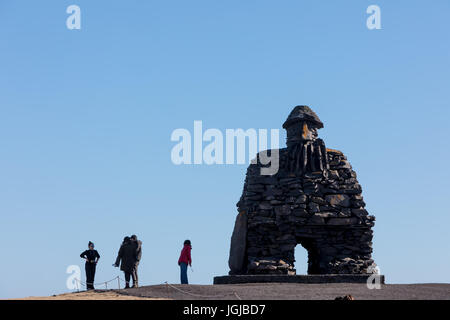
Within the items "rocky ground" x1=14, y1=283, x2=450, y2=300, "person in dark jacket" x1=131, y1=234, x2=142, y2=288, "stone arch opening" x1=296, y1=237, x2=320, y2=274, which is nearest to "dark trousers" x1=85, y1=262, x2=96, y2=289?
"person in dark jacket" x1=131, y1=234, x2=142, y2=288

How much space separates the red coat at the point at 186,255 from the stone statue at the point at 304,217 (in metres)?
3.57

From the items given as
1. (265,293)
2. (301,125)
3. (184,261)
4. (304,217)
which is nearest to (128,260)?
(184,261)

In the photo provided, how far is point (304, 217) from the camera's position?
21109mm

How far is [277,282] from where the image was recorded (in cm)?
1892

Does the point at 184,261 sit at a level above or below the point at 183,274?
above

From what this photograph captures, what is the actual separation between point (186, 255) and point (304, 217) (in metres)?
5.25

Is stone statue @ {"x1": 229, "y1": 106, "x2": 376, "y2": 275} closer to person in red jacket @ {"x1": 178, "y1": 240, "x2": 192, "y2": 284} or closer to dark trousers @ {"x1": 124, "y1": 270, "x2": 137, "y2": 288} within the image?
person in red jacket @ {"x1": 178, "y1": 240, "x2": 192, "y2": 284}

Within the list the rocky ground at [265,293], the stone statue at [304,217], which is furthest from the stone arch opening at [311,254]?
the rocky ground at [265,293]

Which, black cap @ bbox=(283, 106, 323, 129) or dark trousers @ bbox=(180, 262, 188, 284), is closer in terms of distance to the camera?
dark trousers @ bbox=(180, 262, 188, 284)

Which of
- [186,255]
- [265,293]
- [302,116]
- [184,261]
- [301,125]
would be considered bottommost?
[265,293]

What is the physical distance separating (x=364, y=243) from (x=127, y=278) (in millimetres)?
8713

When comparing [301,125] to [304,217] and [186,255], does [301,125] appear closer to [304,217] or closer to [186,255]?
[304,217]

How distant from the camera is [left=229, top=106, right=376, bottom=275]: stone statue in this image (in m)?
21.1

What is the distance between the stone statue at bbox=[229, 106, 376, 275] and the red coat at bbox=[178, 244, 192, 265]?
357cm
